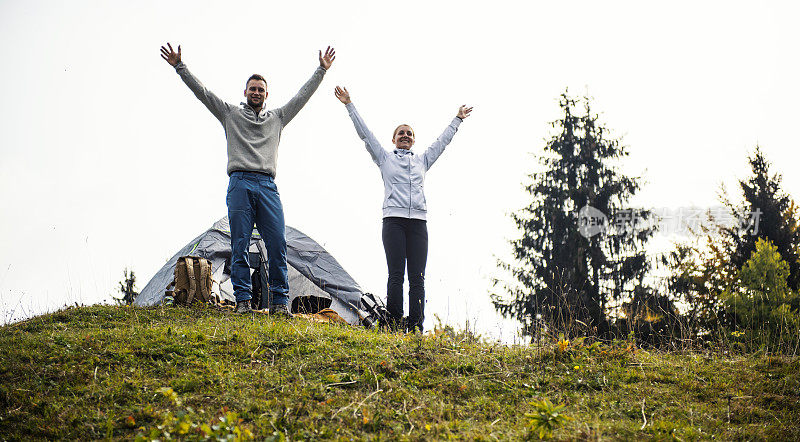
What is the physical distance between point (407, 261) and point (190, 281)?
250 cm

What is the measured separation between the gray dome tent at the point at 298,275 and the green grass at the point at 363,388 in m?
3.14

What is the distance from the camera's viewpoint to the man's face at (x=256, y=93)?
5964 millimetres

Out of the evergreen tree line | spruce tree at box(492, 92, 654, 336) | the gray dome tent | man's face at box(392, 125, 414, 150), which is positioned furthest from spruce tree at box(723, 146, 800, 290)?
man's face at box(392, 125, 414, 150)

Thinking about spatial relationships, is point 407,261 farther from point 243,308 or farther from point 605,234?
point 605,234

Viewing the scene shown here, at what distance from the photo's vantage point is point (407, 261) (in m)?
5.98

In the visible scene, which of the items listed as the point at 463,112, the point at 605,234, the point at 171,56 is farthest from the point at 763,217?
the point at 171,56

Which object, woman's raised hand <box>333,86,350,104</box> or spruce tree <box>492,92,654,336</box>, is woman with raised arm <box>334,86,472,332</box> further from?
spruce tree <box>492,92,654,336</box>

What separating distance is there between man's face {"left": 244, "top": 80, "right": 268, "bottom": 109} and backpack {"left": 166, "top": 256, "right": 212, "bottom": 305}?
6.24 ft

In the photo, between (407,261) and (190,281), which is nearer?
(407,261)

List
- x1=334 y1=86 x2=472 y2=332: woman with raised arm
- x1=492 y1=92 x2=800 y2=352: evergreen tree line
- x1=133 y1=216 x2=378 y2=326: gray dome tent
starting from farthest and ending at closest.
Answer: x1=492 y1=92 x2=800 y2=352: evergreen tree line, x1=133 y1=216 x2=378 y2=326: gray dome tent, x1=334 y1=86 x2=472 y2=332: woman with raised arm

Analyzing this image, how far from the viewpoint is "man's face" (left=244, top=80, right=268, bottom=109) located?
5.96m

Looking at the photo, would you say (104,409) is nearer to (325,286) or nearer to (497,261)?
(325,286)

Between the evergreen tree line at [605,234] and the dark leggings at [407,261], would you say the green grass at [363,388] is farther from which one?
the evergreen tree line at [605,234]

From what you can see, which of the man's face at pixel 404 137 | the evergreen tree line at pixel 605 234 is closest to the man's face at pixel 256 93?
the man's face at pixel 404 137
